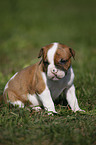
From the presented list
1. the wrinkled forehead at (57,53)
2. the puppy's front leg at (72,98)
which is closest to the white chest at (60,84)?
the puppy's front leg at (72,98)

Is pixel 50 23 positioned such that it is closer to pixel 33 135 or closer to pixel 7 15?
pixel 7 15

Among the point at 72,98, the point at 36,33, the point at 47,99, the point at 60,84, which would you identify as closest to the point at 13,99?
the point at 47,99

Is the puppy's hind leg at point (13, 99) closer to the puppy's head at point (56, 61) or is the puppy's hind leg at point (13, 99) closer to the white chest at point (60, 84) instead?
the white chest at point (60, 84)

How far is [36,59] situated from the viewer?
21.1ft

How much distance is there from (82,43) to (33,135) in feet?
21.0

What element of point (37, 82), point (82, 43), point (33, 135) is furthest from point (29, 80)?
point (82, 43)

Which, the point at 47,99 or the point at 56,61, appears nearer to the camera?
the point at 56,61

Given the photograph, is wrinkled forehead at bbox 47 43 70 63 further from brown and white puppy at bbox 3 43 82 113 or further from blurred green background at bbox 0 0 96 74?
blurred green background at bbox 0 0 96 74

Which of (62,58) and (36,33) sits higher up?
(36,33)

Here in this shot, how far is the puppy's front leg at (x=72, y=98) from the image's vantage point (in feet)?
11.1

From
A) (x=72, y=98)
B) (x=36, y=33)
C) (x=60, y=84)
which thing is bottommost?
(x=72, y=98)

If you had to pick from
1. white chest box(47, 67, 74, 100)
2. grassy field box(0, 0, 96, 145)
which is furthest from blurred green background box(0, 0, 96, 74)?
white chest box(47, 67, 74, 100)

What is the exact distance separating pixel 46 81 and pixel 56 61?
413mm

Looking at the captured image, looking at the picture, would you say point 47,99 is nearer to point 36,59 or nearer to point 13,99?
point 13,99
